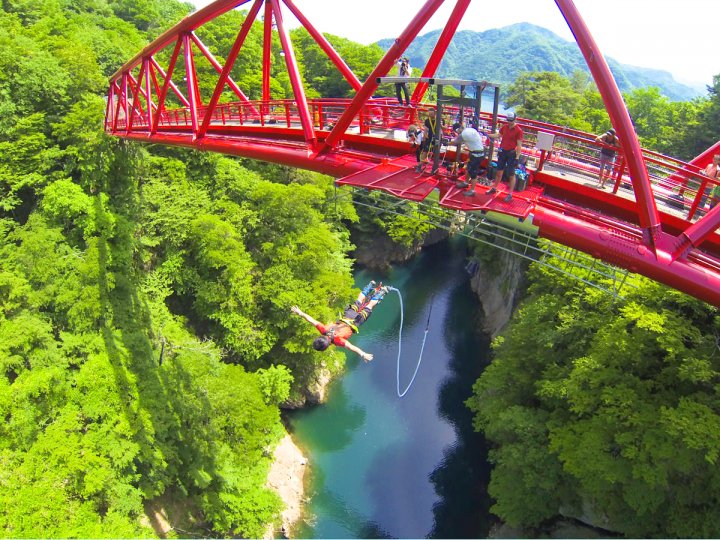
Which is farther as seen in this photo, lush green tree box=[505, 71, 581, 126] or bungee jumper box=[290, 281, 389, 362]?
lush green tree box=[505, 71, 581, 126]

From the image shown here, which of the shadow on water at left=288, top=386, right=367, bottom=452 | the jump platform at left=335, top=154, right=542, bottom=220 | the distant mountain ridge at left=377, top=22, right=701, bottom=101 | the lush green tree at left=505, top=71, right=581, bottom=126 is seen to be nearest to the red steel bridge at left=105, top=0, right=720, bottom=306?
the jump platform at left=335, top=154, right=542, bottom=220

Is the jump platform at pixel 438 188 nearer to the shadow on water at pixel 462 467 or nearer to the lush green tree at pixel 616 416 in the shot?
the lush green tree at pixel 616 416

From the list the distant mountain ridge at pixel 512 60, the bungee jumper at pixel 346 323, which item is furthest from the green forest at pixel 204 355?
Result: the distant mountain ridge at pixel 512 60

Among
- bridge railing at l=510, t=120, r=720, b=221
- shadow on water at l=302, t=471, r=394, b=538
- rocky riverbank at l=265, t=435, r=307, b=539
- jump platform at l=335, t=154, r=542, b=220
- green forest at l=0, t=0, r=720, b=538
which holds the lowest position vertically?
shadow on water at l=302, t=471, r=394, b=538

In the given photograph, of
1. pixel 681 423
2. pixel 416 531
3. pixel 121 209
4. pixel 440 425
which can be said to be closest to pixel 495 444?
pixel 440 425

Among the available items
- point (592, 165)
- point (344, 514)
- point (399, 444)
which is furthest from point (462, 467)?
point (592, 165)

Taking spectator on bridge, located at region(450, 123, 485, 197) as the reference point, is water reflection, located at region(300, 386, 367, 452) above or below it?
below

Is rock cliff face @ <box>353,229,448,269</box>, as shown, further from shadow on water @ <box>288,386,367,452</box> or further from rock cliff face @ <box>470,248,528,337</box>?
shadow on water @ <box>288,386,367,452</box>
